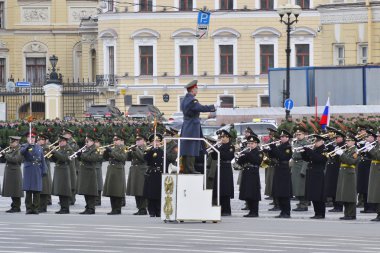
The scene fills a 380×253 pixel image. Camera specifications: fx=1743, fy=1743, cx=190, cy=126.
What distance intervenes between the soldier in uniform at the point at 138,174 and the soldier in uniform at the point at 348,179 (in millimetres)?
3773

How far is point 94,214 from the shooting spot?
102ft

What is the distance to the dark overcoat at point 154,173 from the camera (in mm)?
30203

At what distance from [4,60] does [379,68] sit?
34.1 meters

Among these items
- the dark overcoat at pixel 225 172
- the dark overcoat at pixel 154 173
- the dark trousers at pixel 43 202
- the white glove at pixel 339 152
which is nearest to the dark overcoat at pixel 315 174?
the white glove at pixel 339 152

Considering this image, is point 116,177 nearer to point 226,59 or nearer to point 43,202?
point 43,202

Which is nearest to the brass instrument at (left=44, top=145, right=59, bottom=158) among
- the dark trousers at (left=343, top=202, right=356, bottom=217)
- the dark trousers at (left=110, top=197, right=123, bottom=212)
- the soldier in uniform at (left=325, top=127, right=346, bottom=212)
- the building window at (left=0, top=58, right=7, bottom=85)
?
the dark trousers at (left=110, top=197, right=123, bottom=212)

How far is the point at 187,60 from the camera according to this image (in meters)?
75.6

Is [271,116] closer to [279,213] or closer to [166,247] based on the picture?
[279,213]

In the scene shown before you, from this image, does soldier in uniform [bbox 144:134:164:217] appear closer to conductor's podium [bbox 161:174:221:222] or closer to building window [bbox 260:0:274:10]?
conductor's podium [bbox 161:174:221:222]

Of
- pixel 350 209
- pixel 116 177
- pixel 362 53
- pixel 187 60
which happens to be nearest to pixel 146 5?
pixel 187 60

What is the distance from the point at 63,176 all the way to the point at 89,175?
626 mm

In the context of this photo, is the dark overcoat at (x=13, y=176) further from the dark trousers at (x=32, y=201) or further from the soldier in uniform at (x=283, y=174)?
the soldier in uniform at (x=283, y=174)

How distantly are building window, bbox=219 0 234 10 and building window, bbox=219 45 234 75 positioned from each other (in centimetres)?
171

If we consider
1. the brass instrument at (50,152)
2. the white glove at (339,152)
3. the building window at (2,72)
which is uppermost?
the building window at (2,72)
